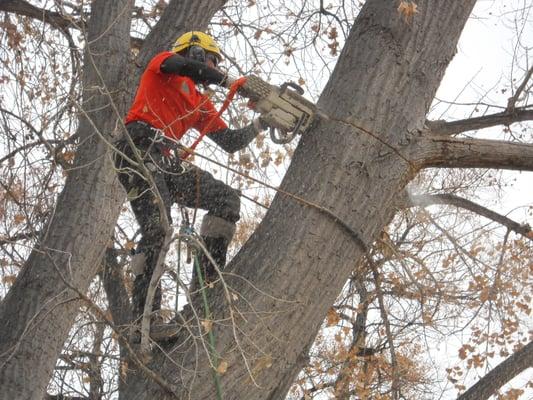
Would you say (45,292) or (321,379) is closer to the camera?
(45,292)

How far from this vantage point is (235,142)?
449cm

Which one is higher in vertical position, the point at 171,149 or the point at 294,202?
the point at 171,149

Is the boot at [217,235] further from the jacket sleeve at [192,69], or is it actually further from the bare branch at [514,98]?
the bare branch at [514,98]

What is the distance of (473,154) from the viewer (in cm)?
321

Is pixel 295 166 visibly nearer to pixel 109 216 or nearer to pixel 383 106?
pixel 383 106

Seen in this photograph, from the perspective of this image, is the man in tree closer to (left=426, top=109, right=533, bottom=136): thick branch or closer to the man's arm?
the man's arm

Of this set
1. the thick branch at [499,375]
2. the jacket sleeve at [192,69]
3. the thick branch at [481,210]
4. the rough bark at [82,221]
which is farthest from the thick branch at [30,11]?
the thick branch at [499,375]

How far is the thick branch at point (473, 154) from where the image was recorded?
125 inches

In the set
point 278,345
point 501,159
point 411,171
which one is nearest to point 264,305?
point 278,345

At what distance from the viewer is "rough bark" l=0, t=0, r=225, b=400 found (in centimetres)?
414

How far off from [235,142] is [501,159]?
1.68m

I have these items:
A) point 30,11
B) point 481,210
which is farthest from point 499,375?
point 30,11

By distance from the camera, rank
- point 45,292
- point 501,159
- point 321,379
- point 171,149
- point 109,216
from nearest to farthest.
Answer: point 501,159 → point 171,149 → point 45,292 → point 109,216 → point 321,379

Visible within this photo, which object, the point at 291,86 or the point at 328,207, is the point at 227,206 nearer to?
the point at 291,86
